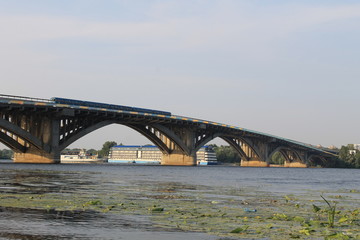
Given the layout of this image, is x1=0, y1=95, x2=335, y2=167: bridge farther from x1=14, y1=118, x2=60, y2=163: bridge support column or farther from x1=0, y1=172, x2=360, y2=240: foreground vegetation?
x1=0, y1=172, x2=360, y2=240: foreground vegetation

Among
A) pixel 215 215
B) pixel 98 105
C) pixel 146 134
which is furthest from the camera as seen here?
pixel 146 134

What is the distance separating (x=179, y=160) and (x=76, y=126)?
39.9 meters

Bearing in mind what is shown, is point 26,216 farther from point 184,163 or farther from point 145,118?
point 184,163

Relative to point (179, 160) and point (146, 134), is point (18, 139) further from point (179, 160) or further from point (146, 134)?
point (179, 160)

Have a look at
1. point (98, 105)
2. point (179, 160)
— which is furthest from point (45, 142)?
point (179, 160)

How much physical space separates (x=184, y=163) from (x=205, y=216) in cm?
12114

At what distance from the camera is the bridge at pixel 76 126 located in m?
94.5

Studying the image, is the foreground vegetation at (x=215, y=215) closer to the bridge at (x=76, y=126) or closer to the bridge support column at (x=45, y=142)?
the bridge at (x=76, y=126)

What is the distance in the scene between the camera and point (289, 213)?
2178 centimetres

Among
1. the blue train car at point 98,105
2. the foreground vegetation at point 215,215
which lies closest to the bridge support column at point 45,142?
the blue train car at point 98,105

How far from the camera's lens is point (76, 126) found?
109250mm

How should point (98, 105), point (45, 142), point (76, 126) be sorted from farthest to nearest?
point (98, 105) < point (76, 126) < point (45, 142)

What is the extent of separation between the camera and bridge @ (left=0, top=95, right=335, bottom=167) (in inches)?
3720

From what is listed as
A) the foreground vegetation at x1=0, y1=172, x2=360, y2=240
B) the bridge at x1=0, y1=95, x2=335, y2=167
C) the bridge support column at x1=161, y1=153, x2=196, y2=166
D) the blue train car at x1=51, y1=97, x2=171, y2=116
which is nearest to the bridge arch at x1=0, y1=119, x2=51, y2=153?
the bridge at x1=0, y1=95, x2=335, y2=167
